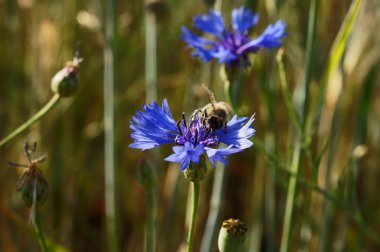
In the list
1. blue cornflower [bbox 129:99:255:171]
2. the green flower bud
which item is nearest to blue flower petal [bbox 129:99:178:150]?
blue cornflower [bbox 129:99:255:171]

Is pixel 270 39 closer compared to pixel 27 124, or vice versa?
pixel 27 124

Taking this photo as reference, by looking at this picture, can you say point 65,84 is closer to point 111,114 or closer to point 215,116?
point 215,116

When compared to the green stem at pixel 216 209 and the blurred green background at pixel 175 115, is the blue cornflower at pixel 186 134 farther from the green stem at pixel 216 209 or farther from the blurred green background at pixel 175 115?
the blurred green background at pixel 175 115

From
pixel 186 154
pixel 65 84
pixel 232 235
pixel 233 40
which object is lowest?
pixel 232 235

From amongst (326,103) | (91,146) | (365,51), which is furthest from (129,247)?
(365,51)

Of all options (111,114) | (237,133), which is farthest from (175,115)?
(237,133)

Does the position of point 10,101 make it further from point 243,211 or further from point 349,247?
point 349,247
